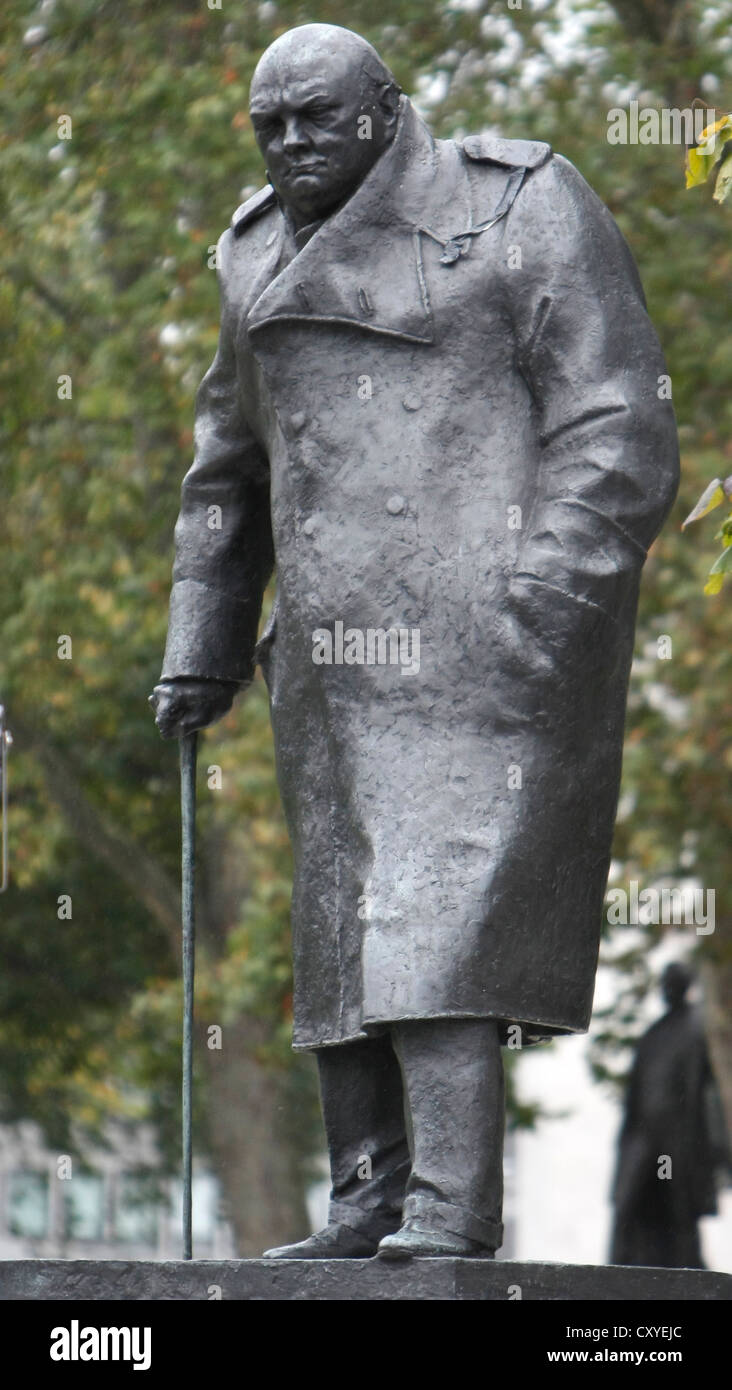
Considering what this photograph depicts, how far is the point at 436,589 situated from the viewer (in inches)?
254

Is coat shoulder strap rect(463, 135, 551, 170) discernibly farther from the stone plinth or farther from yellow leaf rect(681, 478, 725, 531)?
the stone plinth

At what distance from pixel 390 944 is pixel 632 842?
38.2ft

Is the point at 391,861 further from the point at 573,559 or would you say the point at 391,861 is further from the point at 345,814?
the point at 573,559

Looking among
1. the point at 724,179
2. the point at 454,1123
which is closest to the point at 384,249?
the point at 724,179

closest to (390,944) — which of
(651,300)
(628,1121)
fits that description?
(628,1121)

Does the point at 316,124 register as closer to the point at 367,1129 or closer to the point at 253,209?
the point at 253,209

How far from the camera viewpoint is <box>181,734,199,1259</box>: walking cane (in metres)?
6.84

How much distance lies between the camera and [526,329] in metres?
6.52

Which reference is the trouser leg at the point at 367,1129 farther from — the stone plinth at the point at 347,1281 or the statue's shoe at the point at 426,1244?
the stone plinth at the point at 347,1281

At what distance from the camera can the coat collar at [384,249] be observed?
259 inches

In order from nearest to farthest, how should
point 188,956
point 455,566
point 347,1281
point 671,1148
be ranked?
point 347,1281
point 455,566
point 188,956
point 671,1148

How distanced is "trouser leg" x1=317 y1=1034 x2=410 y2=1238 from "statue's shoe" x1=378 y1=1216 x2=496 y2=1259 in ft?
1.46

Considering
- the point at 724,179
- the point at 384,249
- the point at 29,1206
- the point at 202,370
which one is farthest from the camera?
the point at 29,1206

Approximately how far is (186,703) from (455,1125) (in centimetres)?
142
